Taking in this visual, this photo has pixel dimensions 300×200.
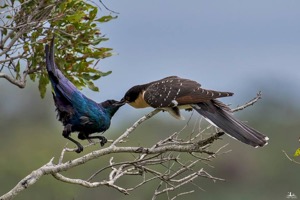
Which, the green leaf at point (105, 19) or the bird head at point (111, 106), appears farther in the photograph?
the green leaf at point (105, 19)

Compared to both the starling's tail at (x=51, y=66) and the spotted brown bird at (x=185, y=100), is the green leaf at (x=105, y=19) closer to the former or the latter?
the spotted brown bird at (x=185, y=100)

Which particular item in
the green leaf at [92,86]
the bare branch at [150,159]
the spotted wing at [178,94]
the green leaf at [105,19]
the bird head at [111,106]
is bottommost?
the bare branch at [150,159]

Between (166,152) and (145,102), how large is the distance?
51.4 inches

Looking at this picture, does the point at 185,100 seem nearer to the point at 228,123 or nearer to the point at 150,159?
the point at 228,123

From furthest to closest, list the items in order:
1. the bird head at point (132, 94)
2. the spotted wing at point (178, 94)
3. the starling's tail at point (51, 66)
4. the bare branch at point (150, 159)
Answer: the bird head at point (132, 94), the spotted wing at point (178, 94), the starling's tail at point (51, 66), the bare branch at point (150, 159)

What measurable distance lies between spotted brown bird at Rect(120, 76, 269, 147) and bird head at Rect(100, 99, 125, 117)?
47 cm

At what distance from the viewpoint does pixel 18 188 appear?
782 cm

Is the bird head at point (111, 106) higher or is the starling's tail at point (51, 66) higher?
the starling's tail at point (51, 66)

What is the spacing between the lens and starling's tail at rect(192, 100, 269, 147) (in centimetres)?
816

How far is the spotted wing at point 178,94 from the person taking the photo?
875 cm

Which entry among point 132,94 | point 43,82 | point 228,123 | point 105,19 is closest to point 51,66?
point 43,82

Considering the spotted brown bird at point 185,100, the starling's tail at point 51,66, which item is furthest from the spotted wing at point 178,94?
the starling's tail at point 51,66

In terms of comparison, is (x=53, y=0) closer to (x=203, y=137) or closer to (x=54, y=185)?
(x=203, y=137)

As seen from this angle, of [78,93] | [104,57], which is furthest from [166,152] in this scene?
[104,57]
